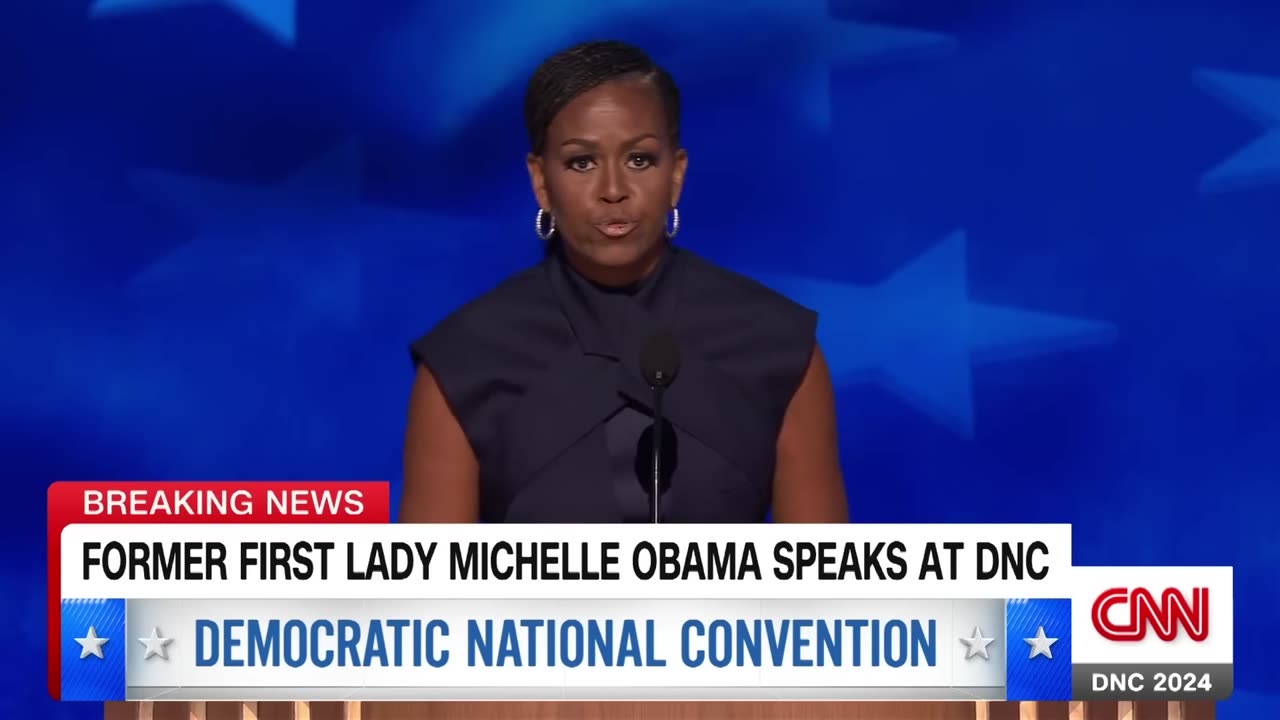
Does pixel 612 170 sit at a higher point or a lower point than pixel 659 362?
higher

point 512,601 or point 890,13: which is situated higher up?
point 890,13

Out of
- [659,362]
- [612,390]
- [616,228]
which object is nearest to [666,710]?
[659,362]

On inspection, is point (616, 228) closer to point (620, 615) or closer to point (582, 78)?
point (582, 78)

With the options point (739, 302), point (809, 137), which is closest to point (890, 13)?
point (809, 137)

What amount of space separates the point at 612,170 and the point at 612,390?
1.11 feet

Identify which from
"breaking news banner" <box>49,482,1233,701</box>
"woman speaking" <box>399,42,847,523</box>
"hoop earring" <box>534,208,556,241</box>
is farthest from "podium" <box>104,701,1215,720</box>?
"hoop earring" <box>534,208,556,241</box>

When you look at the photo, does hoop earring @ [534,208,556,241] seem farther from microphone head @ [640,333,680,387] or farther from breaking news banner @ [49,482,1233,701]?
breaking news banner @ [49,482,1233,701]

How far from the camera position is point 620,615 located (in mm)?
2307

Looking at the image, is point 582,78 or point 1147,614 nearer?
point 1147,614

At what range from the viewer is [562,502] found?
301 centimetres

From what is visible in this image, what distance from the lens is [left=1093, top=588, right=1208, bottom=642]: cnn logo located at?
7.54 feet

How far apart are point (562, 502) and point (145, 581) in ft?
2.69

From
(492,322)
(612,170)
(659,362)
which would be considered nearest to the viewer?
(659,362)

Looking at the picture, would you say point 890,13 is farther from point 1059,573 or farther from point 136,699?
point 136,699
